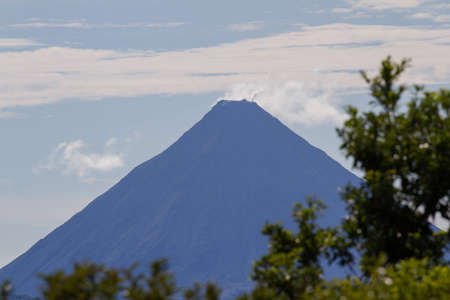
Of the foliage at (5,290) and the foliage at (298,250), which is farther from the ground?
the foliage at (5,290)

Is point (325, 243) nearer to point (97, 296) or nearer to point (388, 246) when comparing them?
point (388, 246)

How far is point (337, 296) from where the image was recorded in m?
26.8

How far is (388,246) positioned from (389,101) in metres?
6.75

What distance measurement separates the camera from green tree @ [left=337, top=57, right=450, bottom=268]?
36969 millimetres

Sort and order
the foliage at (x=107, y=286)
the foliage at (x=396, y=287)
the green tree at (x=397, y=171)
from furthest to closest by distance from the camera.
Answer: the green tree at (x=397, y=171)
the foliage at (x=396, y=287)
the foliage at (x=107, y=286)

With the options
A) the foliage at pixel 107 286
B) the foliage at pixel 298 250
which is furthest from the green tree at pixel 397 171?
the foliage at pixel 107 286

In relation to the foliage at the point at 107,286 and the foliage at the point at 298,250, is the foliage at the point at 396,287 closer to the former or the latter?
the foliage at the point at 107,286

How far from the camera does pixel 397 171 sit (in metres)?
37.7

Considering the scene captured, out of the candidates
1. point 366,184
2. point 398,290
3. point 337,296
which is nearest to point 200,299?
point 337,296

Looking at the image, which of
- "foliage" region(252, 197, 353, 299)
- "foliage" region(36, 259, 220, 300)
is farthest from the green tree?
"foliage" region(36, 259, 220, 300)

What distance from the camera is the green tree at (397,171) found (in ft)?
121

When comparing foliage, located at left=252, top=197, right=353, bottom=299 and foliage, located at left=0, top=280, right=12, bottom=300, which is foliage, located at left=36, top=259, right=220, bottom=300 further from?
foliage, located at left=252, top=197, right=353, bottom=299

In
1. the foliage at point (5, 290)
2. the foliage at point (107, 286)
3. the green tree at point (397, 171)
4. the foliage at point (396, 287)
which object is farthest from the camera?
the green tree at point (397, 171)

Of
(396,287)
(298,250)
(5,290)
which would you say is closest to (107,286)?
(5,290)
